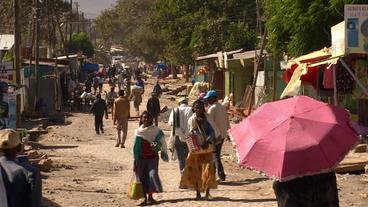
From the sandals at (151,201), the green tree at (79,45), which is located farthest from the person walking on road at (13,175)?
the green tree at (79,45)

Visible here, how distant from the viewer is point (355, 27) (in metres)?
14.4

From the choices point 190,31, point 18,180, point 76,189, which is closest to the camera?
point 18,180

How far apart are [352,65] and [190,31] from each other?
41.9 m

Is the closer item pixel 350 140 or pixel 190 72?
pixel 350 140

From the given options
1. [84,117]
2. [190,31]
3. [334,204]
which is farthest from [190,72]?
[334,204]

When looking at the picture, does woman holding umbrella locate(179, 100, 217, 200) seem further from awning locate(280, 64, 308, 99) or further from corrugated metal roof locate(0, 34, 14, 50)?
corrugated metal roof locate(0, 34, 14, 50)

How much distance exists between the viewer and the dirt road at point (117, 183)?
12297mm

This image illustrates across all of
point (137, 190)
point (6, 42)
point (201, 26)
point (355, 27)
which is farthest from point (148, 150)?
point (201, 26)

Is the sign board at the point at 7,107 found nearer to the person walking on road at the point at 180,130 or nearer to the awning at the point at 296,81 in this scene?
the person walking on road at the point at 180,130

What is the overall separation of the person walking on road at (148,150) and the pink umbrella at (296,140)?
568 cm

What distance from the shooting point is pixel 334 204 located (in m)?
6.26

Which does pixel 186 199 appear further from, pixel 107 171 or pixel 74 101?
pixel 74 101

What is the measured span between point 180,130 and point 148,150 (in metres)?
1.35

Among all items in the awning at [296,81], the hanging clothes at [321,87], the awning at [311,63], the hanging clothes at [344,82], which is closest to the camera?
the awning at [296,81]
